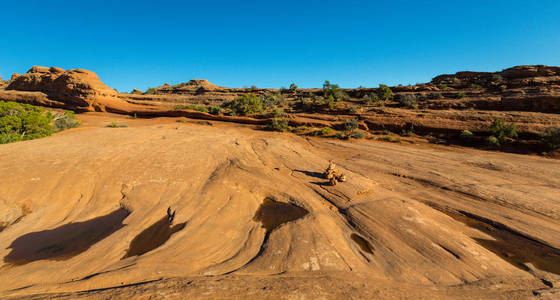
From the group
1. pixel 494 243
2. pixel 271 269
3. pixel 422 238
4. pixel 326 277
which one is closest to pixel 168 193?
pixel 271 269

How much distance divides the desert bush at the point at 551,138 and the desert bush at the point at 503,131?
1.12 metres

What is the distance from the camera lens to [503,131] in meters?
12.0

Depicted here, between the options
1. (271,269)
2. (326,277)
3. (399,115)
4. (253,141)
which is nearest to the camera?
(326,277)

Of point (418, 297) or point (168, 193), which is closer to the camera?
point (418, 297)

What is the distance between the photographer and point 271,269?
3.24 m

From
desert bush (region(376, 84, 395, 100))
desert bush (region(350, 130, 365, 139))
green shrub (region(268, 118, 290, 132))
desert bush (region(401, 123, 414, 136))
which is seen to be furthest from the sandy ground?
desert bush (region(376, 84, 395, 100))

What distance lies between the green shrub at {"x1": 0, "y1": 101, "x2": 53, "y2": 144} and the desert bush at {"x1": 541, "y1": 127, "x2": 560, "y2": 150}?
93.2 feet

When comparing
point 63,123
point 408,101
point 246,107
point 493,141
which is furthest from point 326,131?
point 63,123

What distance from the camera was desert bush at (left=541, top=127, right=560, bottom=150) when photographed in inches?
404

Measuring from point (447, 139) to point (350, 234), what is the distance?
14.1m

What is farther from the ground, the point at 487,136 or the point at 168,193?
the point at 487,136

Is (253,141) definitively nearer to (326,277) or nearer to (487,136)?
(326,277)

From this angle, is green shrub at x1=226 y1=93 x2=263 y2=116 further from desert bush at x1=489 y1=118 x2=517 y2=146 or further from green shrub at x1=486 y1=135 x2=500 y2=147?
desert bush at x1=489 y1=118 x2=517 y2=146

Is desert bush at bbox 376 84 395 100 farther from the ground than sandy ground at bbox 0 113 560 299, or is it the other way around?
desert bush at bbox 376 84 395 100
